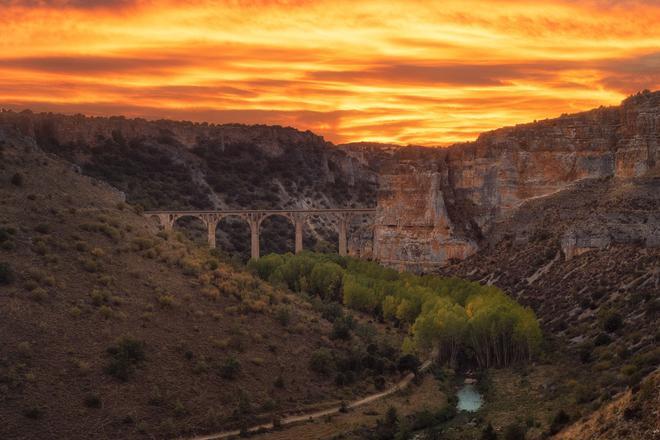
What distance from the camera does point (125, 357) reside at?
1841 inches

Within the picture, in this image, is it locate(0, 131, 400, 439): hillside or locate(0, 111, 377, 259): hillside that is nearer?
locate(0, 131, 400, 439): hillside

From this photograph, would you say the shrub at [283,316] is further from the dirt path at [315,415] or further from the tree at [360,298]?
the tree at [360,298]

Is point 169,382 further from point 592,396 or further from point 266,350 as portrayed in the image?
point 592,396

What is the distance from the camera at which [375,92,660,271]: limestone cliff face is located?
263ft

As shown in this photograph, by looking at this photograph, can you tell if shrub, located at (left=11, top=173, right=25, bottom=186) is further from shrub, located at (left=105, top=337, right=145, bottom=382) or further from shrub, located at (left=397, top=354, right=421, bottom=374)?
shrub, located at (left=397, top=354, right=421, bottom=374)

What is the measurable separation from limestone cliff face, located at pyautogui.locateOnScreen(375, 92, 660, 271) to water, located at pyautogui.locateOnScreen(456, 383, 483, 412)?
29.6 m

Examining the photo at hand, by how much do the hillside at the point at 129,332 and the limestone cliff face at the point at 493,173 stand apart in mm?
28064

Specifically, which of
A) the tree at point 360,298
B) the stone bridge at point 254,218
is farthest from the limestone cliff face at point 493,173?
the stone bridge at point 254,218

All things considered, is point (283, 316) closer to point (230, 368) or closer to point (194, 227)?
point (230, 368)

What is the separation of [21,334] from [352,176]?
6059 inches

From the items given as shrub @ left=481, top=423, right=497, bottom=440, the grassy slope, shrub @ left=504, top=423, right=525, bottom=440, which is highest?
the grassy slope

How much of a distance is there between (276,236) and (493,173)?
5953cm

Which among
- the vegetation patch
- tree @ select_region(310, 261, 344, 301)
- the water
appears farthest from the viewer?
tree @ select_region(310, 261, 344, 301)

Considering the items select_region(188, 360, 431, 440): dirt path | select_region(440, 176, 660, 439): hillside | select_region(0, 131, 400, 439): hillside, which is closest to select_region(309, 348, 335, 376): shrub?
select_region(0, 131, 400, 439): hillside
